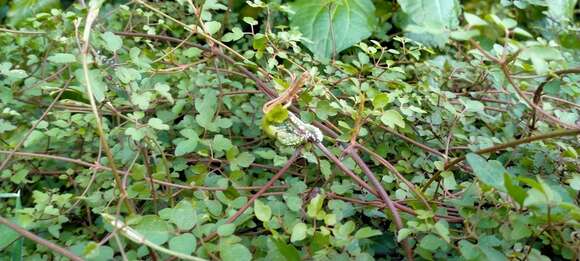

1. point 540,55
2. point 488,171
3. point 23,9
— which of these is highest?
point 540,55

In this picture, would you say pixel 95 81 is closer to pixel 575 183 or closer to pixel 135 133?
pixel 135 133

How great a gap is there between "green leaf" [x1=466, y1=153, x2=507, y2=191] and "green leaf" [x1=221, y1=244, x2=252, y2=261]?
0.95 feet

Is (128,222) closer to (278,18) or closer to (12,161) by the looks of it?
(12,161)

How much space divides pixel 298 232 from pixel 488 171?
242 millimetres

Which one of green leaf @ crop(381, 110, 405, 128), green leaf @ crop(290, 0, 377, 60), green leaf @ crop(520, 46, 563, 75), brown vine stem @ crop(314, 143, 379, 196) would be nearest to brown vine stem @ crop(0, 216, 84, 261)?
brown vine stem @ crop(314, 143, 379, 196)

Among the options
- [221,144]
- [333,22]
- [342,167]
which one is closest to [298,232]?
[342,167]

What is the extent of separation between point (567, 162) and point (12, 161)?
892mm

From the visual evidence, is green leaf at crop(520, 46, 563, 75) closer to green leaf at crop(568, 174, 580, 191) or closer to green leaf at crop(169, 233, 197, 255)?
green leaf at crop(568, 174, 580, 191)

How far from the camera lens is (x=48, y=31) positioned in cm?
104

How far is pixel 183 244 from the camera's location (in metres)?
0.66

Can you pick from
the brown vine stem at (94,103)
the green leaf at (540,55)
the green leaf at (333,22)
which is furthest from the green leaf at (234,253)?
the green leaf at (333,22)

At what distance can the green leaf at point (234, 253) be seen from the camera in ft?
2.20

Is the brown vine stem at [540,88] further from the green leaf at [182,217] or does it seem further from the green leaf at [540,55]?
the green leaf at [182,217]

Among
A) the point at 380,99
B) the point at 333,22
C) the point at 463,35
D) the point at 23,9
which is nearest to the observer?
the point at 463,35
